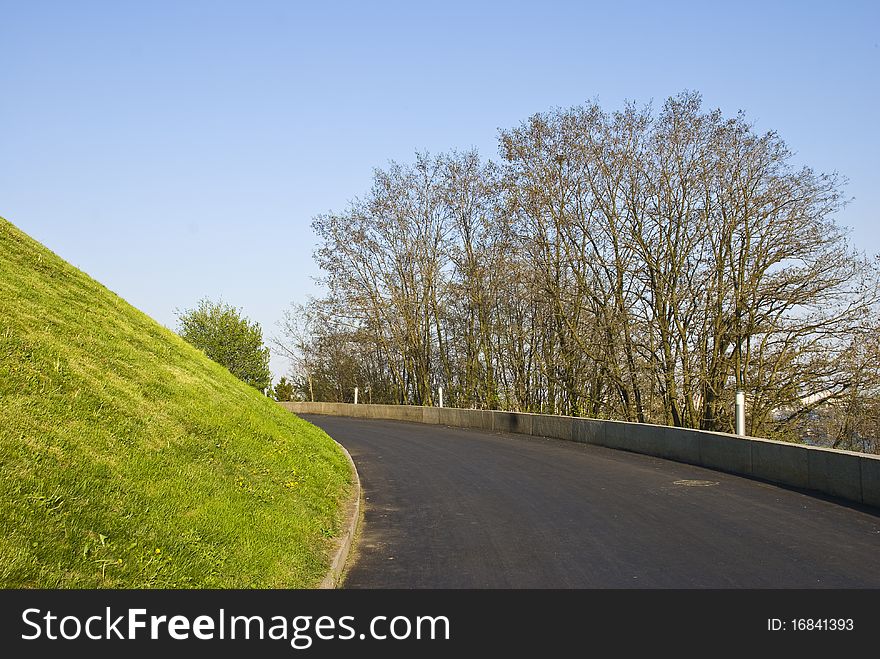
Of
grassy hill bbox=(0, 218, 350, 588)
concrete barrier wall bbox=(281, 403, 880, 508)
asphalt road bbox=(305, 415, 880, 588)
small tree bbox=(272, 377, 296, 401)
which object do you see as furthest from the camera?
small tree bbox=(272, 377, 296, 401)

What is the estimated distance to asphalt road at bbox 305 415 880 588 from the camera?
725 cm

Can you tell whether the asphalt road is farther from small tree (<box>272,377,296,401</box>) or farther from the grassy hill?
small tree (<box>272,377,296,401</box>)

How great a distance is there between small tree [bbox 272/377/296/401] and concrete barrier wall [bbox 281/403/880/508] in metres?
34.7

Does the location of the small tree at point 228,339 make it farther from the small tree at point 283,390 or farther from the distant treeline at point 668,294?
the distant treeline at point 668,294

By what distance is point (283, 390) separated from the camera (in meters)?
62.4

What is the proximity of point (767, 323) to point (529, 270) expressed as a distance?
9.37 meters

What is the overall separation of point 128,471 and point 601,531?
5538 millimetres

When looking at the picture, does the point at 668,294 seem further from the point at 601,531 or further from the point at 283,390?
the point at 283,390

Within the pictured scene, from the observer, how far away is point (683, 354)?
2745 cm

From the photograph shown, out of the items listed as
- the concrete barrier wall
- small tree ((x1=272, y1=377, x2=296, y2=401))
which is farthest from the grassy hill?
small tree ((x1=272, y1=377, x2=296, y2=401))

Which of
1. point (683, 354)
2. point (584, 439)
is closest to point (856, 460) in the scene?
point (584, 439)
